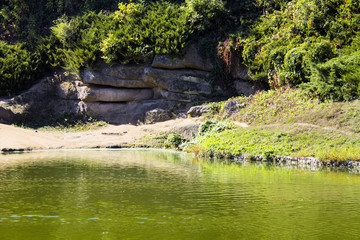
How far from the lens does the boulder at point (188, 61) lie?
2498 centimetres

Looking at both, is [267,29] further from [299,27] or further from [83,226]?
[83,226]

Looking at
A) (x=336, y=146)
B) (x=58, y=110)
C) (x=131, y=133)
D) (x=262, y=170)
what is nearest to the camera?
(x=262, y=170)

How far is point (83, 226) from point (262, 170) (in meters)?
6.86

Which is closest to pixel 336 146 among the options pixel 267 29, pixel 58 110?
pixel 267 29

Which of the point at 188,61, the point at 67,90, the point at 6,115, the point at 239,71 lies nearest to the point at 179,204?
the point at 239,71

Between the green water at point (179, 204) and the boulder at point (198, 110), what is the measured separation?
997cm

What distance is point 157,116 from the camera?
24.5 m

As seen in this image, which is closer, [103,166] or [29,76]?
[103,166]

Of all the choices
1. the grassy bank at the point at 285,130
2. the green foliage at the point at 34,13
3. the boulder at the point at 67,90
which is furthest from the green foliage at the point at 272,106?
the green foliage at the point at 34,13

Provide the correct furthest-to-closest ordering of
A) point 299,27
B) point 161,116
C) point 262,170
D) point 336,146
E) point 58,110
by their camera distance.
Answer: point 58,110 → point 161,116 → point 299,27 → point 336,146 → point 262,170

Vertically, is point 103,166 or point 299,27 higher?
point 299,27

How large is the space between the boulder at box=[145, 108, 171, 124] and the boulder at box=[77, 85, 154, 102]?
172cm

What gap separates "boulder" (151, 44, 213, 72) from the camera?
24984 mm

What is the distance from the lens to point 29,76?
27.3m
